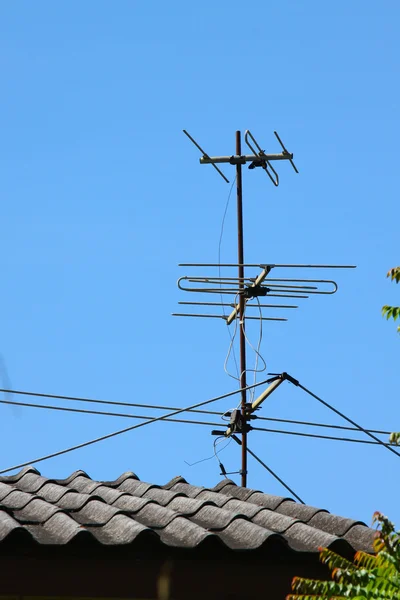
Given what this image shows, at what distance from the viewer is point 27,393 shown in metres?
9.42

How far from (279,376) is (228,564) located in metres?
4.67

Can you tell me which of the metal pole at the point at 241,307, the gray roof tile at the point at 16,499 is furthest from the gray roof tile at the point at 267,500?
the metal pole at the point at 241,307

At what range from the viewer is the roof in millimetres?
4156

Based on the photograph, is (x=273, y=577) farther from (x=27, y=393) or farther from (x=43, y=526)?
(x=27, y=393)

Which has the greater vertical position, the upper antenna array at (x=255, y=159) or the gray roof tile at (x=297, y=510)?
the upper antenna array at (x=255, y=159)

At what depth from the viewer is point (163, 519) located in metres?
4.84

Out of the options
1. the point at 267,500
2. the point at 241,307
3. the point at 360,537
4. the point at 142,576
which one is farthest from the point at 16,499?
the point at 241,307

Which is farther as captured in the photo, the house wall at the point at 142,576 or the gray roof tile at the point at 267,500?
the gray roof tile at the point at 267,500

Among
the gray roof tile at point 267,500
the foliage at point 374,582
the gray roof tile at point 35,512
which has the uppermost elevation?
the gray roof tile at point 267,500

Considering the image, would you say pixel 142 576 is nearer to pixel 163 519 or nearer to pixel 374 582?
pixel 163 519

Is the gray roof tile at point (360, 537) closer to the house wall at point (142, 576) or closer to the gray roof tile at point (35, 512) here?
the house wall at point (142, 576)

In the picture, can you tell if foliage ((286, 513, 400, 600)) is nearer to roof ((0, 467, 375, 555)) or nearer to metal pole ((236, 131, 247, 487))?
roof ((0, 467, 375, 555))

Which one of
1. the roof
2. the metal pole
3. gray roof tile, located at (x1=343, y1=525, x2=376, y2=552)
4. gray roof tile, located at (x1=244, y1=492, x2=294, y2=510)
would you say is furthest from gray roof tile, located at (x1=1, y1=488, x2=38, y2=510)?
the metal pole

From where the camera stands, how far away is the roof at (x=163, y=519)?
416cm
